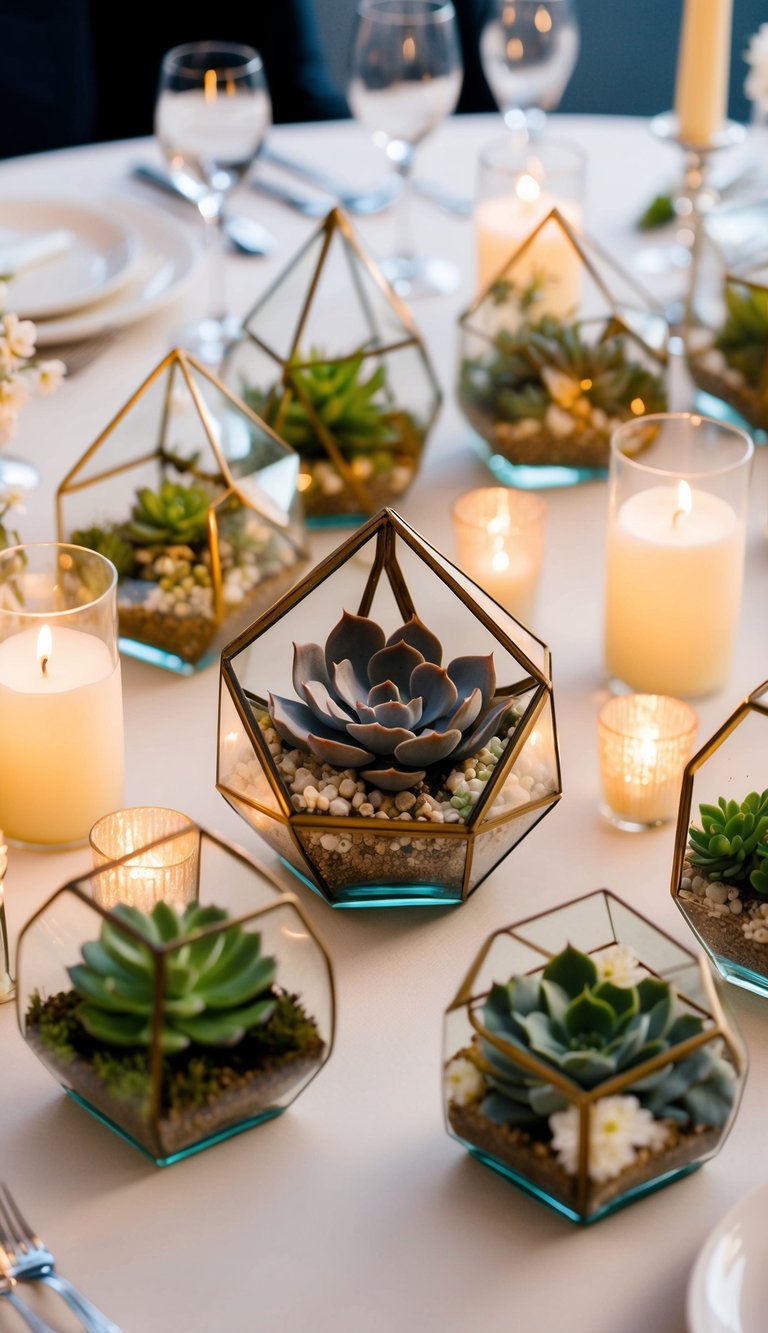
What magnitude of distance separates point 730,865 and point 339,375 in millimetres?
612

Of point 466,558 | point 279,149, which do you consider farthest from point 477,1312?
point 279,149

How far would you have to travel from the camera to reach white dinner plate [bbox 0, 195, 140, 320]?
5.38 ft

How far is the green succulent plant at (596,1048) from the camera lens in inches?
30.2

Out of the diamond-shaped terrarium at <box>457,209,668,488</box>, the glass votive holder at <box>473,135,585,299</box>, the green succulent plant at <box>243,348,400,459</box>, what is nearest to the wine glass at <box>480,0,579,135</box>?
the glass votive holder at <box>473,135,585,299</box>

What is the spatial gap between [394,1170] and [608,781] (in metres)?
0.33

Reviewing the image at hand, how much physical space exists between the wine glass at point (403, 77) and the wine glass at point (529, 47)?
140 mm

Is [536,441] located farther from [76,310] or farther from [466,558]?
[76,310]

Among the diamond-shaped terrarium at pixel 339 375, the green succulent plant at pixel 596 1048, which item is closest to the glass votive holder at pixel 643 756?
the green succulent plant at pixel 596 1048

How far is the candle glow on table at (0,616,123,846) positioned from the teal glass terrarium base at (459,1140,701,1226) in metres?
0.37

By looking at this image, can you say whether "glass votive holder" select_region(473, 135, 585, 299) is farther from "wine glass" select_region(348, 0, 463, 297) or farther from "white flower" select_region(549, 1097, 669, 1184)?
"white flower" select_region(549, 1097, 669, 1184)

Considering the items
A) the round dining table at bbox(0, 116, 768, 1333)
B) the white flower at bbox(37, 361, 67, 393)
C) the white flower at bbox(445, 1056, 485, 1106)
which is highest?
the white flower at bbox(37, 361, 67, 393)

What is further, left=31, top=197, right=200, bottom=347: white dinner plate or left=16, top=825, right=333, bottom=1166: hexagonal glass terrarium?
left=31, top=197, right=200, bottom=347: white dinner plate

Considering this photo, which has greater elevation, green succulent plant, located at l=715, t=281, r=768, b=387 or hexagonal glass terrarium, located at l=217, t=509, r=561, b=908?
green succulent plant, located at l=715, t=281, r=768, b=387

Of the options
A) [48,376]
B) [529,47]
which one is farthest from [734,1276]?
[529,47]
